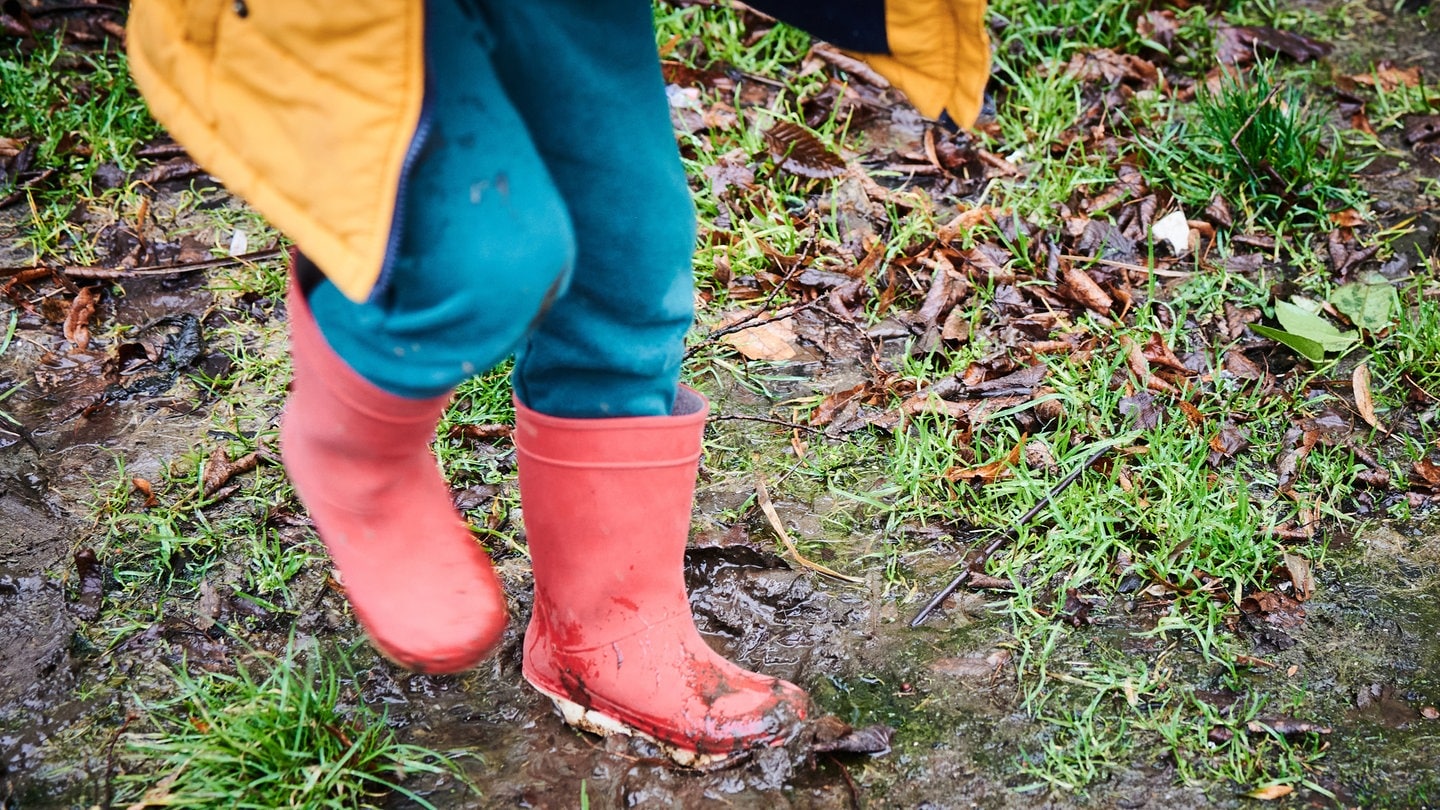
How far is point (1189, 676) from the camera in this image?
1.83m

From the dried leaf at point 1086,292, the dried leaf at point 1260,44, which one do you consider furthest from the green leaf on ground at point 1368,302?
the dried leaf at point 1260,44

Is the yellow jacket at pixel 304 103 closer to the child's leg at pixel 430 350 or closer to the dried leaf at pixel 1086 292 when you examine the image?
the child's leg at pixel 430 350

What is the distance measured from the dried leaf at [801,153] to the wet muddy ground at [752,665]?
3.23 feet

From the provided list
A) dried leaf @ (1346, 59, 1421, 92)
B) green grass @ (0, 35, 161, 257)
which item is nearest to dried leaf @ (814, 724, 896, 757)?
green grass @ (0, 35, 161, 257)

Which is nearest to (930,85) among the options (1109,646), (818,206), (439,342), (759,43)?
(439,342)

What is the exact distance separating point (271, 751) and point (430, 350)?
76cm

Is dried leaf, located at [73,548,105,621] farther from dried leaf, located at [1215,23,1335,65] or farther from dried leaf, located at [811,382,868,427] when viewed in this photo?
dried leaf, located at [1215,23,1335,65]

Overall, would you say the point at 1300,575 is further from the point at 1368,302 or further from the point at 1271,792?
the point at 1368,302

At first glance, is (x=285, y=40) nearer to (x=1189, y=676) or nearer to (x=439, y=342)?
(x=439, y=342)

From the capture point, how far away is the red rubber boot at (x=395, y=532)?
1290 mm

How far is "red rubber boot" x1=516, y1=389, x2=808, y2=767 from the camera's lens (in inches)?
60.2

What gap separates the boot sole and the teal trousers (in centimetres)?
50

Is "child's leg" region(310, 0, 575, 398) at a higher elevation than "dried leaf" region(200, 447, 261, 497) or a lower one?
higher

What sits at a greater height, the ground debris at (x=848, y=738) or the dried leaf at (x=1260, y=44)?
the dried leaf at (x=1260, y=44)
